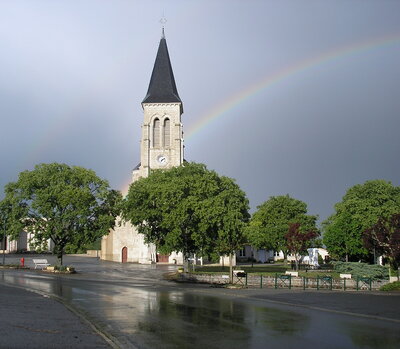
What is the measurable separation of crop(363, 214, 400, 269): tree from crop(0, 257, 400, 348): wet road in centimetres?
1374

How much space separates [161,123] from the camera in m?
90.3

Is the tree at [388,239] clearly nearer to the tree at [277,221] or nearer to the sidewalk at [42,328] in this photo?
the sidewalk at [42,328]

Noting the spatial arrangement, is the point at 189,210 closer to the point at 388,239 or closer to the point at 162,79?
the point at 388,239

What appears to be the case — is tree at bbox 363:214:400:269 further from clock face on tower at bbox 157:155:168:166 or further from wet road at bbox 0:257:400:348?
clock face on tower at bbox 157:155:168:166

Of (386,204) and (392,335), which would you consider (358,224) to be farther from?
(392,335)

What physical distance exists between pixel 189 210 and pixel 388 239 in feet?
64.0

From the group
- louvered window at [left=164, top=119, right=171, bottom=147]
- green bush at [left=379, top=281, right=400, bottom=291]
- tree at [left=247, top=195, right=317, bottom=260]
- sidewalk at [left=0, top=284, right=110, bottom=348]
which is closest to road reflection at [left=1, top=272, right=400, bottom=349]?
sidewalk at [left=0, top=284, right=110, bottom=348]

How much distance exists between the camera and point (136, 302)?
Answer: 73.5ft

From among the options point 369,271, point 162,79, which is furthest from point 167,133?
point 369,271

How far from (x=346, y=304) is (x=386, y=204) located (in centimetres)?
5533

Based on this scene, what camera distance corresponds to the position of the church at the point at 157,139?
87125 millimetres

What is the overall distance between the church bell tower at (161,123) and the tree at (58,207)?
34.1m

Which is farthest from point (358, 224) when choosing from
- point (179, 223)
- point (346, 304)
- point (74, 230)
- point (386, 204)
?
point (346, 304)

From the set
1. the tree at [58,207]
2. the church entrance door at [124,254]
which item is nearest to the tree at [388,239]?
the tree at [58,207]
